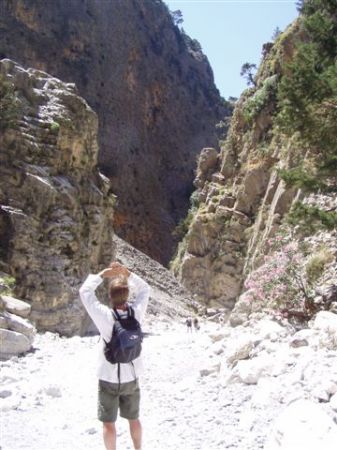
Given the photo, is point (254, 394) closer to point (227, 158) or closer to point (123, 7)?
point (227, 158)

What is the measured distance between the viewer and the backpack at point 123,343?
4.18 m

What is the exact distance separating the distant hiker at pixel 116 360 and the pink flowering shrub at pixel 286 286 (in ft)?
24.7

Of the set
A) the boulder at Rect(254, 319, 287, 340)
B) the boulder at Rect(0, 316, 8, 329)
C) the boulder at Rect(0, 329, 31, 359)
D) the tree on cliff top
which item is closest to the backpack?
the boulder at Rect(254, 319, 287, 340)

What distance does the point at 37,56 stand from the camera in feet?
225

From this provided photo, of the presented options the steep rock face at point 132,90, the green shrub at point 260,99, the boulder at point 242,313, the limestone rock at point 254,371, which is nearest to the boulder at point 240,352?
the limestone rock at point 254,371

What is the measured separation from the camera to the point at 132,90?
75.8 metres

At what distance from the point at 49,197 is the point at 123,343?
63.7 ft

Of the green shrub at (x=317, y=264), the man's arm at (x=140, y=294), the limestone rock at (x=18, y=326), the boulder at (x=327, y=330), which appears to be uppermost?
the green shrub at (x=317, y=264)

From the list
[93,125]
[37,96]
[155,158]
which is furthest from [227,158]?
[155,158]

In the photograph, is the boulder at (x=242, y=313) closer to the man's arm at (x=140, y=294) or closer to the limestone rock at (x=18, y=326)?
the limestone rock at (x=18, y=326)

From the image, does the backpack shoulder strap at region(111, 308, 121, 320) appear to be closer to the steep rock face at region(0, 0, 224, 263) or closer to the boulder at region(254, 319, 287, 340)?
the boulder at region(254, 319, 287, 340)

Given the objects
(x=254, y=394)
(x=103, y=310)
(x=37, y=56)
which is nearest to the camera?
(x=103, y=310)

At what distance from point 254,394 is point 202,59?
91322mm

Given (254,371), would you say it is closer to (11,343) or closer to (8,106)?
(11,343)
